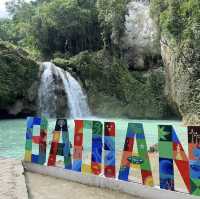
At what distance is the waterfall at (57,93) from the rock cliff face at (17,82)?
1.73 ft

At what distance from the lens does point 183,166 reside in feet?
14.8

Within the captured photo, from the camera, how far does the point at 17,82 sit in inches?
875

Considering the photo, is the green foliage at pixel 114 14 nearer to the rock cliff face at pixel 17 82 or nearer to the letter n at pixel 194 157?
the rock cliff face at pixel 17 82

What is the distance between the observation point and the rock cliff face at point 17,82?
863 inches

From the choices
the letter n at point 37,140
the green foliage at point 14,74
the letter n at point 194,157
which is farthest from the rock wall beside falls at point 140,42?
the letter n at point 194,157

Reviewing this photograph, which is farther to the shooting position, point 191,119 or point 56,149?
point 191,119

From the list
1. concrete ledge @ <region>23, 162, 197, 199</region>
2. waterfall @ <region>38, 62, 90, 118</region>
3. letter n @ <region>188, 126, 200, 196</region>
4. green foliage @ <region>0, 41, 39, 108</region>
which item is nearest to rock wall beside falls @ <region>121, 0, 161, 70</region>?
waterfall @ <region>38, 62, 90, 118</region>

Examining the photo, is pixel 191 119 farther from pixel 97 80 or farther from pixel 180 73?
pixel 97 80

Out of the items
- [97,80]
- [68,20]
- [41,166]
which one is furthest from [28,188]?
[68,20]

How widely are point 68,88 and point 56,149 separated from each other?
1708 cm

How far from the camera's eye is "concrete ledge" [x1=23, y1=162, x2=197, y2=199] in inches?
182

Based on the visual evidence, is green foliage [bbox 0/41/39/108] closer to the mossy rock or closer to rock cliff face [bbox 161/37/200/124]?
the mossy rock

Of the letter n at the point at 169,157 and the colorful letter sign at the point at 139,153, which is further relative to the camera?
the colorful letter sign at the point at 139,153

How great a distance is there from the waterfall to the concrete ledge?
16.4 meters
